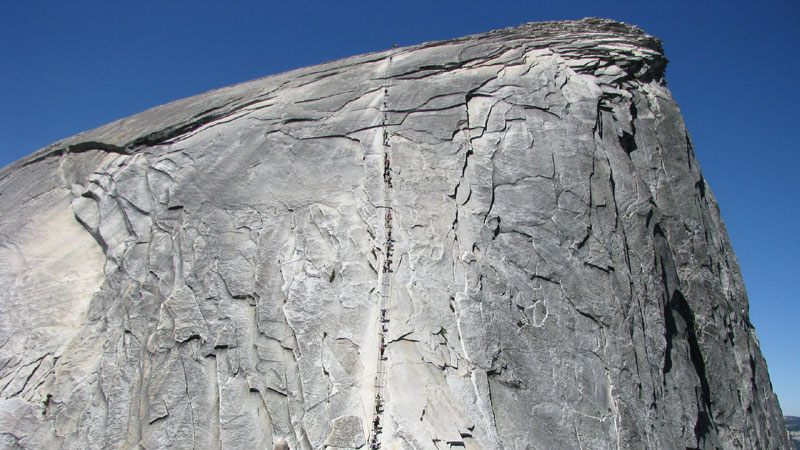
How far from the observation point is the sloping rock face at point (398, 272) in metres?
7.55

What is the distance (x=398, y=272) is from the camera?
8.28 meters

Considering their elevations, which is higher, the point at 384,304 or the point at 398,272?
the point at 398,272

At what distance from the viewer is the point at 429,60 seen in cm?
1098

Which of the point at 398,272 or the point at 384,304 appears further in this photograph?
the point at 398,272

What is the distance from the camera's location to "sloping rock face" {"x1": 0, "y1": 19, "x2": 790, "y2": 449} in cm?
755

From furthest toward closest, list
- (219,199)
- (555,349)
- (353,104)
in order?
(353,104)
(219,199)
(555,349)

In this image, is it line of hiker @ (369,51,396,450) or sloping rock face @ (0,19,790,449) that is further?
sloping rock face @ (0,19,790,449)

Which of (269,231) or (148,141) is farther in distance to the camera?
(148,141)

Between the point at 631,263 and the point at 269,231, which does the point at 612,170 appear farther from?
the point at 269,231

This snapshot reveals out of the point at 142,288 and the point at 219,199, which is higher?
the point at 219,199

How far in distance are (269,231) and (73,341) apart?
3.45 meters

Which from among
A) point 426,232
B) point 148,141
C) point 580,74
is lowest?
point 426,232

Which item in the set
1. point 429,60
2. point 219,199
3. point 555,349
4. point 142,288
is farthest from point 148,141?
point 555,349

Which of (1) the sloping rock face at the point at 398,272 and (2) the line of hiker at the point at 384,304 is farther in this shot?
(1) the sloping rock face at the point at 398,272
